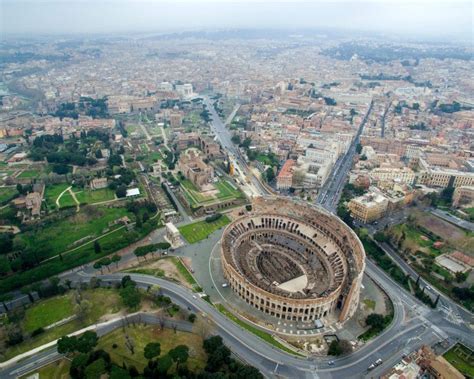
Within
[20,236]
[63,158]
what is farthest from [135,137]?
[20,236]

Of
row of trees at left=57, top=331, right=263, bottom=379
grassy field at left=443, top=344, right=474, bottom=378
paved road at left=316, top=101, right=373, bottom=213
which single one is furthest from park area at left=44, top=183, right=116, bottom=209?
grassy field at left=443, top=344, right=474, bottom=378

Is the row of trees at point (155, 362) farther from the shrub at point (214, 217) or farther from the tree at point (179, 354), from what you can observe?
the shrub at point (214, 217)

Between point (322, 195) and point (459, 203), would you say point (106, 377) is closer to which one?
A: point (322, 195)

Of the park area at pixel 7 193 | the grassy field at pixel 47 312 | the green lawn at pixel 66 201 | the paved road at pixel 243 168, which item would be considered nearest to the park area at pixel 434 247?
the paved road at pixel 243 168

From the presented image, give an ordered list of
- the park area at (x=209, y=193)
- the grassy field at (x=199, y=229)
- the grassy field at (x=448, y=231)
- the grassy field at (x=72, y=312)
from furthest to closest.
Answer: the park area at (x=209, y=193), the grassy field at (x=199, y=229), the grassy field at (x=448, y=231), the grassy field at (x=72, y=312)

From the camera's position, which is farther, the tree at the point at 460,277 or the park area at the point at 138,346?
the tree at the point at 460,277

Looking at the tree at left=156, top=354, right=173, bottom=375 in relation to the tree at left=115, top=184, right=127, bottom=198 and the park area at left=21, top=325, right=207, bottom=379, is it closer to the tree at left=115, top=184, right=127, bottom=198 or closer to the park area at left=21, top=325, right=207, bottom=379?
the park area at left=21, top=325, right=207, bottom=379

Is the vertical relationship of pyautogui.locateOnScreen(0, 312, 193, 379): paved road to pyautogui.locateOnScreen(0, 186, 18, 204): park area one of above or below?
above
